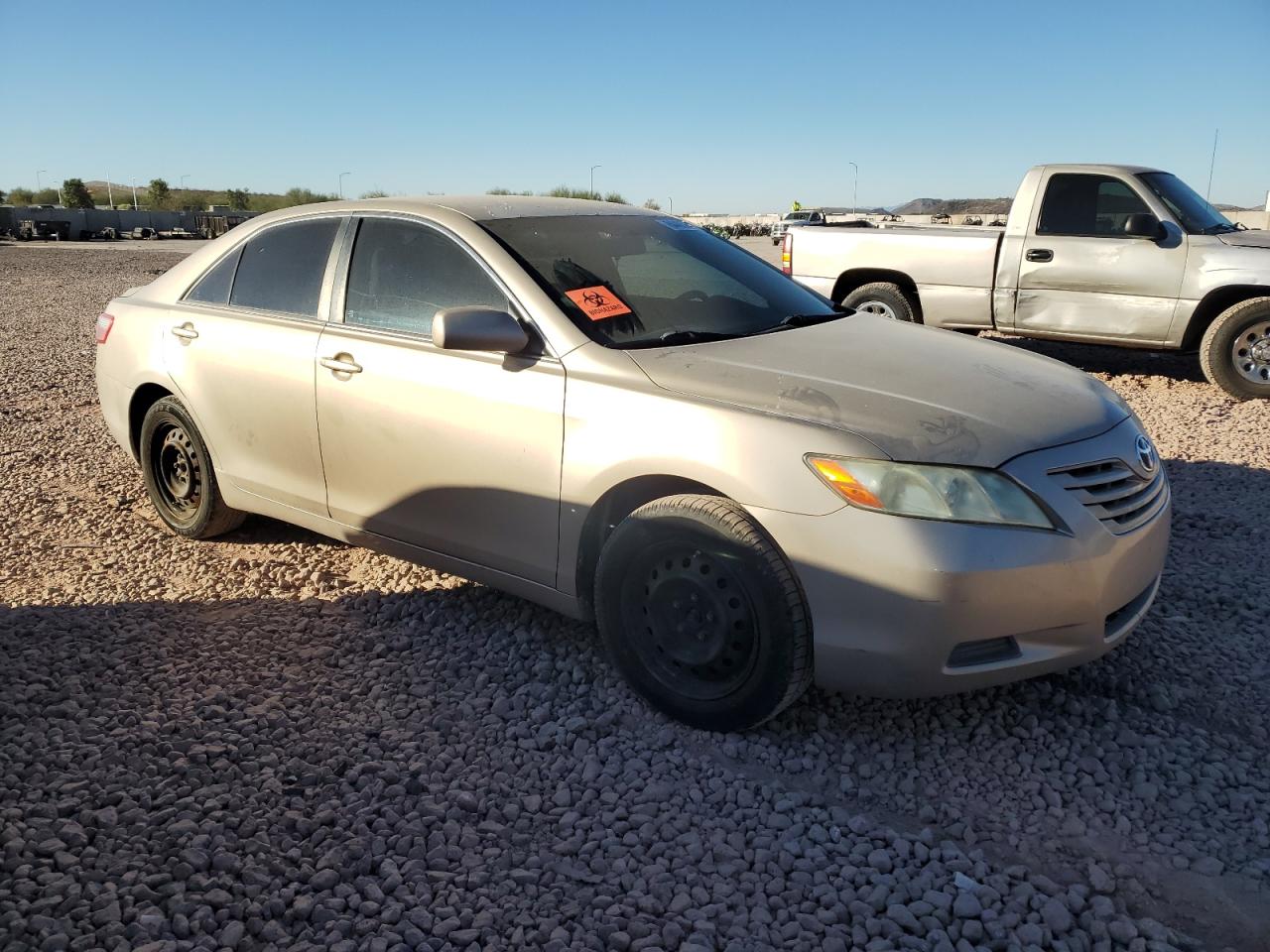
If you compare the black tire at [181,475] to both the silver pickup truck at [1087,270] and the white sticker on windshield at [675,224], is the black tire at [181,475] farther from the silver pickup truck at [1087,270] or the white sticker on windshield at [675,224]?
the silver pickup truck at [1087,270]

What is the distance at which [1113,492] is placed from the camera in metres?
3.15

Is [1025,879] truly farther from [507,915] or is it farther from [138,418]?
[138,418]

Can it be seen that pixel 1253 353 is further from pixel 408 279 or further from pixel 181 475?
pixel 181 475

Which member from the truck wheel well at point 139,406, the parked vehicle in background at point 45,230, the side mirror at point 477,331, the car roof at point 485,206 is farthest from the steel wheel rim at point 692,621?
the parked vehicle in background at point 45,230

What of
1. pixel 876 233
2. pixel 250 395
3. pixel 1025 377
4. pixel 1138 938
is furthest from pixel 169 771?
pixel 876 233

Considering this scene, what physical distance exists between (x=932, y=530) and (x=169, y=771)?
2.35 metres

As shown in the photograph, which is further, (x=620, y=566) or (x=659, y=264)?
(x=659, y=264)

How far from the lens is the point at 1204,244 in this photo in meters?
8.34

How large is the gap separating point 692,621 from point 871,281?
7.45m

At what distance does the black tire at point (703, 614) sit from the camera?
3016 mm

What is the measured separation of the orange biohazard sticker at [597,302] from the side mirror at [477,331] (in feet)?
0.90

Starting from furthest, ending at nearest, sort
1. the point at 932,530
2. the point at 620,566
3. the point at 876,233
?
the point at 876,233
the point at 620,566
the point at 932,530

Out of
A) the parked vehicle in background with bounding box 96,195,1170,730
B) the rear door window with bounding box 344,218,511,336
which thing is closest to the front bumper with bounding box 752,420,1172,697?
the parked vehicle in background with bounding box 96,195,1170,730

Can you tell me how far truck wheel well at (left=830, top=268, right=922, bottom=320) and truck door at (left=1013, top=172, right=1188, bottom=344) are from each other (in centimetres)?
98
